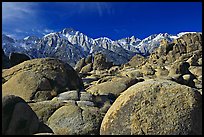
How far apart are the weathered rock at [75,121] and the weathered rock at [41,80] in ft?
13.3

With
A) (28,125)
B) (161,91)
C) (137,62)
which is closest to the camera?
(161,91)

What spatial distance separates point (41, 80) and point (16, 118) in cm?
732

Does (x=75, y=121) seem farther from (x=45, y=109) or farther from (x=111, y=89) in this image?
(x=111, y=89)

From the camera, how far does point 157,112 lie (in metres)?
10.1

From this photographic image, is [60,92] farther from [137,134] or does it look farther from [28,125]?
[137,134]

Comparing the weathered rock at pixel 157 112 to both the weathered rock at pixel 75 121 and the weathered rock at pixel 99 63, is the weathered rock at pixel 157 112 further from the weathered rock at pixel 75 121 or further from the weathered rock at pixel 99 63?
the weathered rock at pixel 99 63

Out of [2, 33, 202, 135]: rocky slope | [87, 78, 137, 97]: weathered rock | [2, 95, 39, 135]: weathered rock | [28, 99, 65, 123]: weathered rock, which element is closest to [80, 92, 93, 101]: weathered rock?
[2, 33, 202, 135]: rocky slope

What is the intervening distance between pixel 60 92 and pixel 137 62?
3569 inches

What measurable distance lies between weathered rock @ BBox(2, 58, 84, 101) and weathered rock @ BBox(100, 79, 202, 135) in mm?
7413

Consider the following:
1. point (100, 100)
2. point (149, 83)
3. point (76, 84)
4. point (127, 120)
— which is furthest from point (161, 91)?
point (76, 84)

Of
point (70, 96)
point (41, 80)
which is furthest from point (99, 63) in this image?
point (70, 96)

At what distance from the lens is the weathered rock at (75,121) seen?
12258 mm

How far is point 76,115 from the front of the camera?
41.9 feet

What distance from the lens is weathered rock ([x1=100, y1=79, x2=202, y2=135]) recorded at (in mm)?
9969
